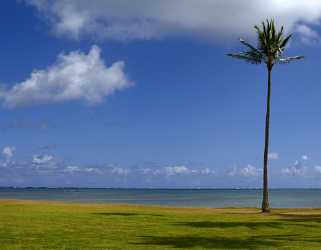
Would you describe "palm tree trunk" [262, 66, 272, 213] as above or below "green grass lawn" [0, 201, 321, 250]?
above

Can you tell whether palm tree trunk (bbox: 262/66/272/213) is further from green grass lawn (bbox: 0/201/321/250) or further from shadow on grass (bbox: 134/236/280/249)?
shadow on grass (bbox: 134/236/280/249)

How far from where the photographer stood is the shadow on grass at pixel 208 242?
2372cm

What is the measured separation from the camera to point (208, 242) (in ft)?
81.8

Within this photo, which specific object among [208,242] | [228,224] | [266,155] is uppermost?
[266,155]

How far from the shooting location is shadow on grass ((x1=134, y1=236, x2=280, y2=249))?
23.7m

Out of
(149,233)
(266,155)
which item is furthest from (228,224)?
(266,155)

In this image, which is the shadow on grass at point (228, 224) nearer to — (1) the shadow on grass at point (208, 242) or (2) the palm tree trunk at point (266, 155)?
(1) the shadow on grass at point (208, 242)

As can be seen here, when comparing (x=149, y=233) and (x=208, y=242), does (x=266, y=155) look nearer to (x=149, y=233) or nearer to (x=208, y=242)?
(x=149, y=233)

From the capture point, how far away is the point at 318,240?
2675cm

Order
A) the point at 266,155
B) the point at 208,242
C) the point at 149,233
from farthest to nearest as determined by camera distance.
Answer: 1. the point at 266,155
2. the point at 149,233
3. the point at 208,242

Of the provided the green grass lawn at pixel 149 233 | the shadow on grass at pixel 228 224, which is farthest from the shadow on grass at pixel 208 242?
the shadow on grass at pixel 228 224

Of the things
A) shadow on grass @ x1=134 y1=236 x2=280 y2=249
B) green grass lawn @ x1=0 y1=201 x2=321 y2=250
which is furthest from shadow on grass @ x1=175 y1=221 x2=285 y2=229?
shadow on grass @ x1=134 y1=236 x2=280 y2=249

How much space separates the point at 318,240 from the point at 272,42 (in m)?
25.4

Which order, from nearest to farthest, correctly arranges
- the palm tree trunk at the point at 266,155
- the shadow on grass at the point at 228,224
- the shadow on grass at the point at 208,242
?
1. the shadow on grass at the point at 208,242
2. the shadow on grass at the point at 228,224
3. the palm tree trunk at the point at 266,155
